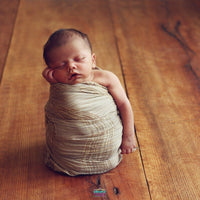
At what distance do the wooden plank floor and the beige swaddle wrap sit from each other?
0.17 ft

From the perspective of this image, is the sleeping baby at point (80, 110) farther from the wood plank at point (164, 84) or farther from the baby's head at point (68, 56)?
the wood plank at point (164, 84)

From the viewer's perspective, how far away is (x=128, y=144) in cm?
Answer: 120

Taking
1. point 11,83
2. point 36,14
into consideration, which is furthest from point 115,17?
point 11,83

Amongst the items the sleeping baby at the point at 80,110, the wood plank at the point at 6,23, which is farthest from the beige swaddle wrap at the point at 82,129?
the wood plank at the point at 6,23

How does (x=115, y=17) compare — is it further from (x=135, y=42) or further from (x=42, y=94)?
(x=42, y=94)

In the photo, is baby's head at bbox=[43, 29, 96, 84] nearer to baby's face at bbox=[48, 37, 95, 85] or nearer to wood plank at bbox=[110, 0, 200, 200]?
baby's face at bbox=[48, 37, 95, 85]

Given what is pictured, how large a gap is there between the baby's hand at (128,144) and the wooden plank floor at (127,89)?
0.12ft

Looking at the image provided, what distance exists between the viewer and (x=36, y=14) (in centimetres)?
231

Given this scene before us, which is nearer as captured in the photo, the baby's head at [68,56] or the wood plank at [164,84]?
the baby's head at [68,56]

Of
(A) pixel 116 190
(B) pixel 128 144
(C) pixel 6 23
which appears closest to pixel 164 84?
(B) pixel 128 144

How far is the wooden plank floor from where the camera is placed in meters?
1.13

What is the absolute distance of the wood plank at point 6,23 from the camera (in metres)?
1.91

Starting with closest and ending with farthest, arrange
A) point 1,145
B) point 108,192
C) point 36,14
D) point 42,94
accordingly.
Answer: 1. point 108,192
2. point 1,145
3. point 42,94
4. point 36,14

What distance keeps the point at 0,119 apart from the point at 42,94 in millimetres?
228
